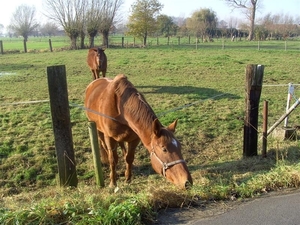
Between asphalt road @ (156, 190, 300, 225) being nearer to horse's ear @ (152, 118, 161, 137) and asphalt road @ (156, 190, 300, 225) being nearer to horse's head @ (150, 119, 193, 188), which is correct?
horse's head @ (150, 119, 193, 188)

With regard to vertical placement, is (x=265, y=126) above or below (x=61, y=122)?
below

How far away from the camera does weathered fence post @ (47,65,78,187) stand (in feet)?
13.1

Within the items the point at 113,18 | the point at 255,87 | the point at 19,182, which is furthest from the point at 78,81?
the point at 113,18

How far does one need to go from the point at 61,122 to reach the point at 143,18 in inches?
1518

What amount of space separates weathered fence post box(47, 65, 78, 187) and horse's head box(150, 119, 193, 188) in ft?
4.10

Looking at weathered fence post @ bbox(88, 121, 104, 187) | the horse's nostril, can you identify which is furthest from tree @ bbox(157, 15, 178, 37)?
the horse's nostril

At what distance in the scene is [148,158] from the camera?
5.91 metres

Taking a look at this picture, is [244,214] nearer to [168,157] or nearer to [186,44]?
[168,157]

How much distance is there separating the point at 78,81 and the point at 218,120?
779cm

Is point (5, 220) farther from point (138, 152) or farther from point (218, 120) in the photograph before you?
point (218, 120)

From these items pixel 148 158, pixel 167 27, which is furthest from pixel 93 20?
pixel 148 158

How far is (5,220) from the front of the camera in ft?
8.74

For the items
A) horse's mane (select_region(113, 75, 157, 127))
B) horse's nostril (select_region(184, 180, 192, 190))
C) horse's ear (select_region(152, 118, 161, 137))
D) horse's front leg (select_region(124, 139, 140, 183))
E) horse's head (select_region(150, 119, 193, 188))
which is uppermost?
horse's mane (select_region(113, 75, 157, 127))

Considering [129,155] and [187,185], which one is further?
[129,155]
